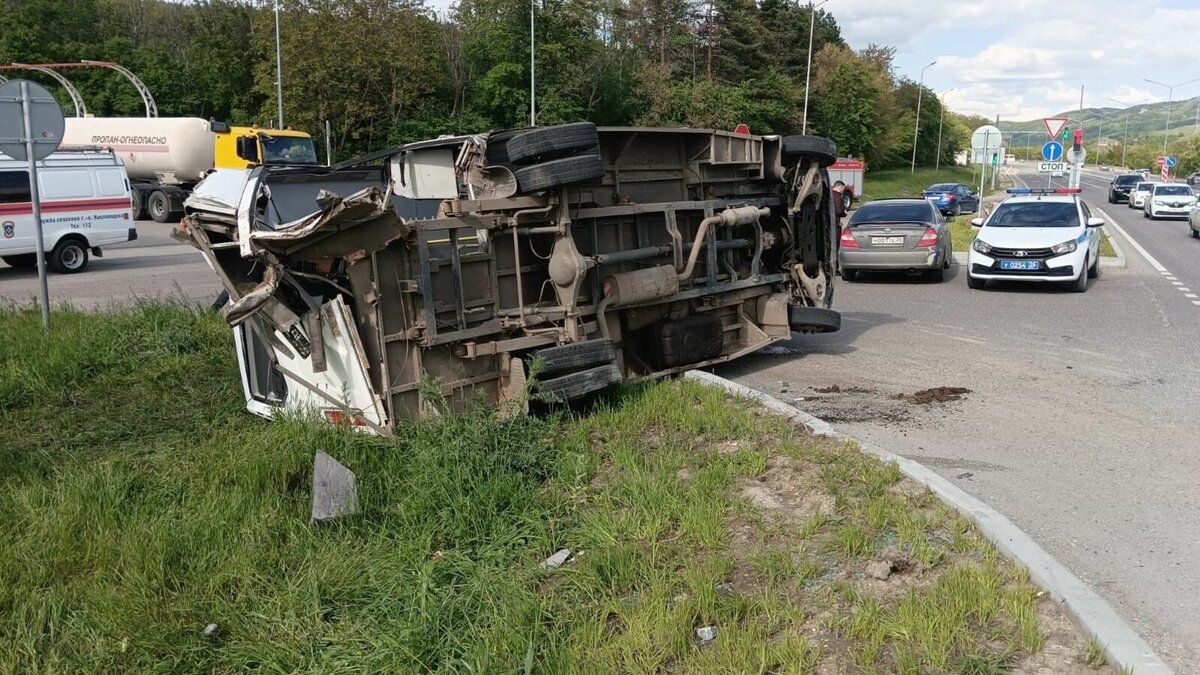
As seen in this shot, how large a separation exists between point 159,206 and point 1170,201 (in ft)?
132

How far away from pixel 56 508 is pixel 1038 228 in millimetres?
15252

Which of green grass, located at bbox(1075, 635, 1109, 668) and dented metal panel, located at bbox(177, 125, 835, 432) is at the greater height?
dented metal panel, located at bbox(177, 125, 835, 432)

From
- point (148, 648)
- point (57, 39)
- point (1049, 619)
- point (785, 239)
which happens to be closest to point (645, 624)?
point (1049, 619)

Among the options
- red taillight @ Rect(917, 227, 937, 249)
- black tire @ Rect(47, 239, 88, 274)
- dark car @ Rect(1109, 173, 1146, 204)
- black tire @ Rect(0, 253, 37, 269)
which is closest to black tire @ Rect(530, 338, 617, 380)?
red taillight @ Rect(917, 227, 937, 249)

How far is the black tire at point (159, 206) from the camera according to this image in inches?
1193

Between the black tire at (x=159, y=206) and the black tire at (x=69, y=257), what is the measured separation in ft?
42.7

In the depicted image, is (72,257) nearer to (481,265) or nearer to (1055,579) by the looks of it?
(481,265)

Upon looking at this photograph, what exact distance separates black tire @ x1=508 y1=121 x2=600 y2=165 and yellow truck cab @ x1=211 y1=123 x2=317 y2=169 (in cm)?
2317

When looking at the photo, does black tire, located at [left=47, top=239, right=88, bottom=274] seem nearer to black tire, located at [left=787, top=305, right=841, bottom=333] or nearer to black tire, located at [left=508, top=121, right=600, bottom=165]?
black tire, located at [left=508, top=121, right=600, bottom=165]

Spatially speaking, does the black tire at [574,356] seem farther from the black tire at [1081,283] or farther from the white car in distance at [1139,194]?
the white car in distance at [1139,194]

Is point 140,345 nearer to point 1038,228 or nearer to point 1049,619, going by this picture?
point 1049,619

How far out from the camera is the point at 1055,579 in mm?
4004

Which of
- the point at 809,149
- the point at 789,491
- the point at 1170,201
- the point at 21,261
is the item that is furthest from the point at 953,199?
the point at 789,491

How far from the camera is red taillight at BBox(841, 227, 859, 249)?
1610cm
